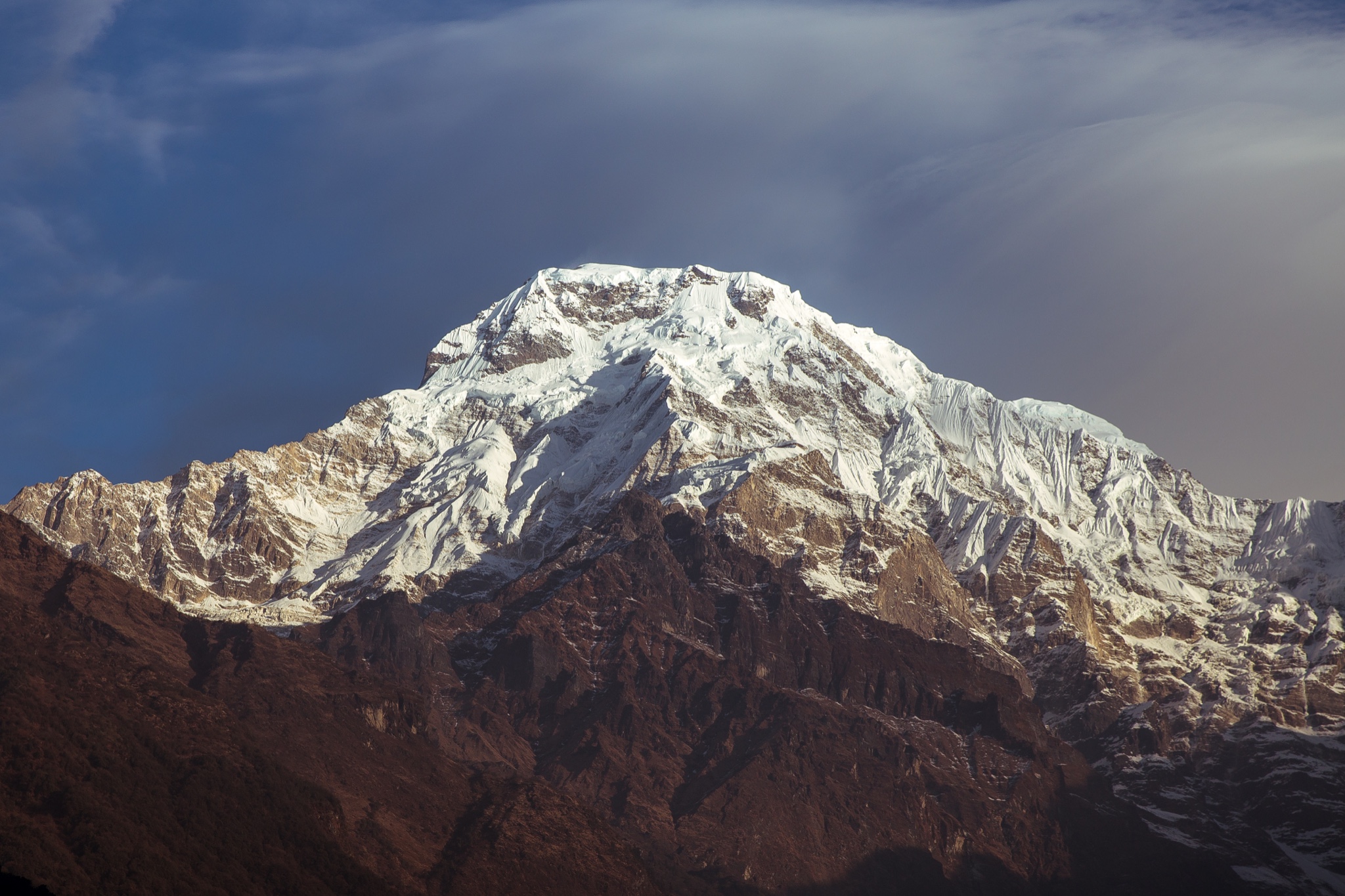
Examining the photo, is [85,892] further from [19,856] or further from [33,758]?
[33,758]

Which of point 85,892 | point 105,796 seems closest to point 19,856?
point 85,892

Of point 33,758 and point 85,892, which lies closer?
point 85,892

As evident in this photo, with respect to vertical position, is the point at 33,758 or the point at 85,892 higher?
the point at 33,758

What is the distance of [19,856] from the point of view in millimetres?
178750

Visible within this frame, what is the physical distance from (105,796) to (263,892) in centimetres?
1724

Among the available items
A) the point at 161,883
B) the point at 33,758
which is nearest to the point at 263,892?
the point at 161,883

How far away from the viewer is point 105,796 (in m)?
197

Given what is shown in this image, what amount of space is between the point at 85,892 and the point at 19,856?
21.0 ft

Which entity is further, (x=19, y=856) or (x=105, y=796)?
(x=105, y=796)

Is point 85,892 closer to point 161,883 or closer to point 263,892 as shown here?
point 161,883

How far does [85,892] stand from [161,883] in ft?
28.6

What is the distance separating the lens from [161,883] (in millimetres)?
187750

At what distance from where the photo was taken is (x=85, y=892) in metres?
180

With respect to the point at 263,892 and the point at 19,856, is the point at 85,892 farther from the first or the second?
the point at 263,892
